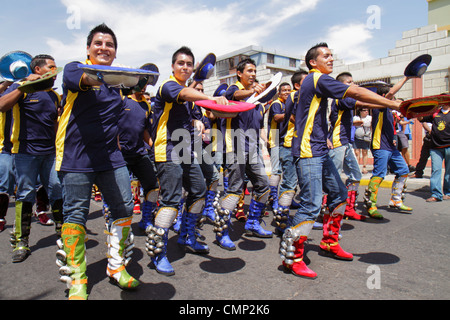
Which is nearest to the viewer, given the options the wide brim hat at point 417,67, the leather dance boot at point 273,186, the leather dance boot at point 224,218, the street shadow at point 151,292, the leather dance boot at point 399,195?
the street shadow at point 151,292

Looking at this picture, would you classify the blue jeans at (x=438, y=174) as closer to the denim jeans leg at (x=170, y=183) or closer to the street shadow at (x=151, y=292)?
the denim jeans leg at (x=170, y=183)

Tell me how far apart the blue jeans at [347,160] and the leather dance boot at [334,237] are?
1.60m

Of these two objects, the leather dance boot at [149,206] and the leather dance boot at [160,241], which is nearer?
the leather dance boot at [160,241]

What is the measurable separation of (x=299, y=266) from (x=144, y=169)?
2339 mm

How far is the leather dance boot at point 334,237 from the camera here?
11.6 feet

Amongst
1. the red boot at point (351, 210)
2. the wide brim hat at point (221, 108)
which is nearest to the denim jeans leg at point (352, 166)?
the red boot at point (351, 210)

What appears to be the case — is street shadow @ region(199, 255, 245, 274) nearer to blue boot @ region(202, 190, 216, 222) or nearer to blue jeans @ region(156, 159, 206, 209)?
blue jeans @ region(156, 159, 206, 209)

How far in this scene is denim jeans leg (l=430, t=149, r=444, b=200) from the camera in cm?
648

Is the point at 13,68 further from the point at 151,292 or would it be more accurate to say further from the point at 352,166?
the point at 352,166

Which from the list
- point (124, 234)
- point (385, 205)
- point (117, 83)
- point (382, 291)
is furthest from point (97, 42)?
point (385, 205)

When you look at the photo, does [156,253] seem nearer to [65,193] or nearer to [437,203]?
[65,193]

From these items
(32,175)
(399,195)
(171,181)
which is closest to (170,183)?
(171,181)

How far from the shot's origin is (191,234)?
3871mm
